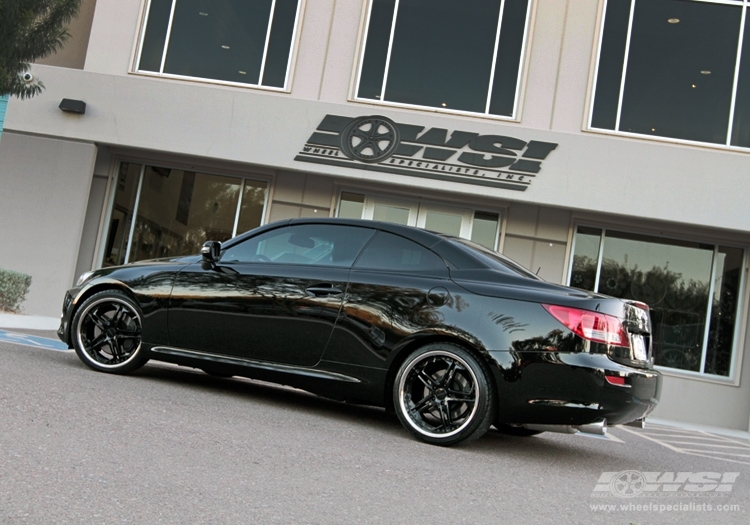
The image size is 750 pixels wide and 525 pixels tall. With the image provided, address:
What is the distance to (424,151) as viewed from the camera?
1268 cm

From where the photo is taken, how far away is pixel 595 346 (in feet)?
16.1

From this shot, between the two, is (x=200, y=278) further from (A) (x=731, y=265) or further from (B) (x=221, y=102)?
(A) (x=731, y=265)

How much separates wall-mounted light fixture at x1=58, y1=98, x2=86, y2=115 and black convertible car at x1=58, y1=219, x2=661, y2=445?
768 cm

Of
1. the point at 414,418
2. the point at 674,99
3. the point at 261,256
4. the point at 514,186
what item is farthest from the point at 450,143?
the point at 414,418

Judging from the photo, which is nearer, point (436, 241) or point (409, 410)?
point (409, 410)

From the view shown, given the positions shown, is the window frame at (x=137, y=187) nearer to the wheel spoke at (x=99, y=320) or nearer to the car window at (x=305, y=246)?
the wheel spoke at (x=99, y=320)

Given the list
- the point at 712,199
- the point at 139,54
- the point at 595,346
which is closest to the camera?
the point at 595,346

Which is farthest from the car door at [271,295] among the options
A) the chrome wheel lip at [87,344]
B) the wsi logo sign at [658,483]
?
the wsi logo sign at [658,483]

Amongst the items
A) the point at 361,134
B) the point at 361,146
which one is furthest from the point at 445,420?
the point at 361,134

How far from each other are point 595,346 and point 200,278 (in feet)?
10.0

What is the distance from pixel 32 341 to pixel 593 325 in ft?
20.6

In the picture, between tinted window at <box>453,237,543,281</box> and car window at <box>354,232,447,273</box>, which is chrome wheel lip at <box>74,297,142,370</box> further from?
tinted window at <box>453,237,543,281</box>

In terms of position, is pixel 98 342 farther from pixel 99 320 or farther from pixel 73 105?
pixel 73 105

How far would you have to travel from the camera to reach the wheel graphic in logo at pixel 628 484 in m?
4.58
